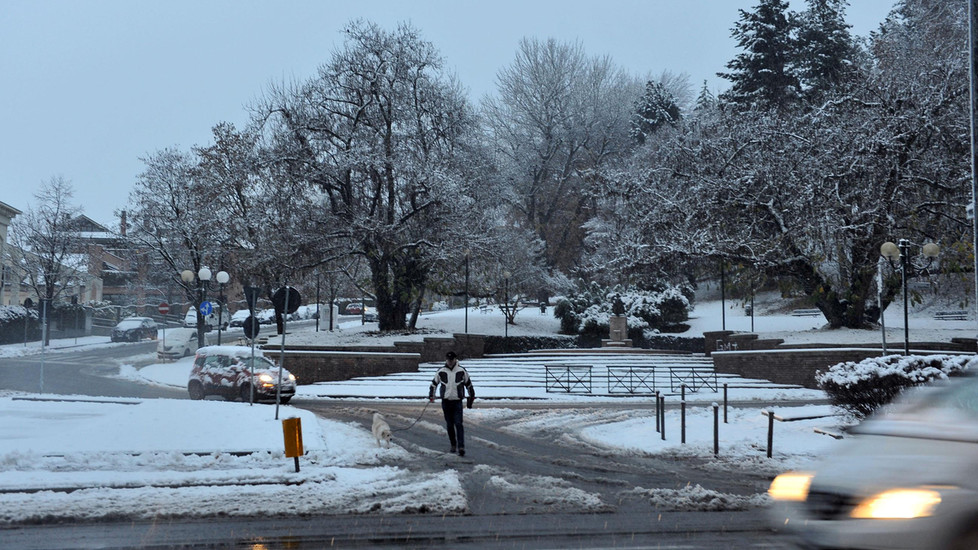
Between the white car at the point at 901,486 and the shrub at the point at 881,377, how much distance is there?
30.2 ft

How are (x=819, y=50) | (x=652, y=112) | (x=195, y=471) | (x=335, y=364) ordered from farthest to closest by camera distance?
1. (x=652, y=112)
2. (x=819, y=50)
3. (x=335, y=364)
4. (x=195, y=471)

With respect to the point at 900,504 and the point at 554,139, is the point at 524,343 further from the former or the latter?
the point at 900,504

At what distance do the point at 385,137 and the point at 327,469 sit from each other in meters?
26.2

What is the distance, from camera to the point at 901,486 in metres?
4.81

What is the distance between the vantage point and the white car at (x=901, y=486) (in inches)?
181

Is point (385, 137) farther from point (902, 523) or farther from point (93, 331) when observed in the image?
point (93, 331)

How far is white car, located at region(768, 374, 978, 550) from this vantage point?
15.1 ft

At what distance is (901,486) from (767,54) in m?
53.1

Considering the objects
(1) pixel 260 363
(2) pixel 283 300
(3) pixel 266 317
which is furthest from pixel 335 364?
(3) pixel 266 317

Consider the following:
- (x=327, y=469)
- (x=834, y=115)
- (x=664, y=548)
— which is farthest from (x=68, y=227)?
(x=664, y=548)

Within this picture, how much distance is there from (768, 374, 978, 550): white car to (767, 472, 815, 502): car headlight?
11 mm

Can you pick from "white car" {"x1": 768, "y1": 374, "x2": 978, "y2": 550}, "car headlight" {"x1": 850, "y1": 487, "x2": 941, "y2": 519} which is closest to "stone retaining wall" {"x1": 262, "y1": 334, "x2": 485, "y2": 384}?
"white car" {"x1": 768, "y1": 374, "x2": 978, "y2": 550}

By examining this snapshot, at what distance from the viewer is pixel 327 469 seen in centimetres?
1221

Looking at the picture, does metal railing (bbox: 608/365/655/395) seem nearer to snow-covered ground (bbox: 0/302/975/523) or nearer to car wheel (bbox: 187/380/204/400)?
snow-covered ground (bbox: 0/302/975/523)
